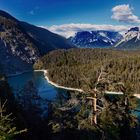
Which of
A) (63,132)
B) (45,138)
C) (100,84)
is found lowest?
(45,138)

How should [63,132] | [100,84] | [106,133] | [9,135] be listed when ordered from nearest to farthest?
[9,135], [100,84], [106,133], [63,132]

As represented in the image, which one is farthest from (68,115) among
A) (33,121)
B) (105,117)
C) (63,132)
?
(105,117)

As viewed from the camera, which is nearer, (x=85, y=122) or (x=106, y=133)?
(x=85, y=122)

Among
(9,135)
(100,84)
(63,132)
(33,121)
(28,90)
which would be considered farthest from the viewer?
(28,90)

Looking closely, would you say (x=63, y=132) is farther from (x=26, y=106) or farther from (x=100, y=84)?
(x=26, y=106)

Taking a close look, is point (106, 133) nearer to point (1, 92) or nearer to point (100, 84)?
point (100, 84)

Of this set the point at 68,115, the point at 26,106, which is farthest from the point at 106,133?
the point at 26,106

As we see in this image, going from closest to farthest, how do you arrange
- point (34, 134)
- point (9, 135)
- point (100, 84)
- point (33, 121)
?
point (9, 135) → point (100, 84) → point (34, 134) → point (33, 121)

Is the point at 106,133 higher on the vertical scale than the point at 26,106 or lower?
higher

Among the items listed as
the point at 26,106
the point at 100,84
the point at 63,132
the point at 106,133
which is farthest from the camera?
the point at 26,106
